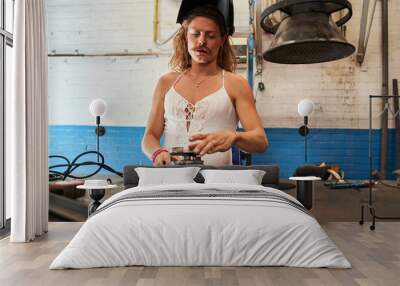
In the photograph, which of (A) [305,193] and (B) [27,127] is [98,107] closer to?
(B) [27,127]

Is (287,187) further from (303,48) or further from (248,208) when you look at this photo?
(303,48)

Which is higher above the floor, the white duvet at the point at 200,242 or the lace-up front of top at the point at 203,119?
the lace-up front of top at the point at 203,119

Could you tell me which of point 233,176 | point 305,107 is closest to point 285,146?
point 305,107

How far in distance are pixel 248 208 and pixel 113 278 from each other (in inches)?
36.4

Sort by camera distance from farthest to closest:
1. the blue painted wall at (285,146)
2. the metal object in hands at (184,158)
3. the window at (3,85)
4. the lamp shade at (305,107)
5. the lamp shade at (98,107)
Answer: the blue painted wall at (285,146), the lamp shade at (305,107), the lamp shade at (98,107), the window at (3,85), the metal object in hands at (184,158)

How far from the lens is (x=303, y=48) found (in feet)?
7.38

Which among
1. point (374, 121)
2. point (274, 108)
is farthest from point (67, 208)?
point (374, 121)

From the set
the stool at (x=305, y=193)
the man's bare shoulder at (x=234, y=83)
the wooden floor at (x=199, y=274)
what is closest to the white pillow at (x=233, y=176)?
the stool at (x=305, y=193)

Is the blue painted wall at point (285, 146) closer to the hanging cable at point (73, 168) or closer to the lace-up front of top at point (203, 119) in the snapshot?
the hanging cable at point (73, 168)

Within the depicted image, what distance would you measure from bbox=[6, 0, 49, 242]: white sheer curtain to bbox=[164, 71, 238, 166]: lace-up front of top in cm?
123

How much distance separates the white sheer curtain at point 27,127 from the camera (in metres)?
3.75

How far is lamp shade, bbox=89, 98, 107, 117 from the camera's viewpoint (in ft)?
20.5

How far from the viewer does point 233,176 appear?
3963mm

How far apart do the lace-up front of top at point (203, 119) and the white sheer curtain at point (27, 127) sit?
1227 millimetres
